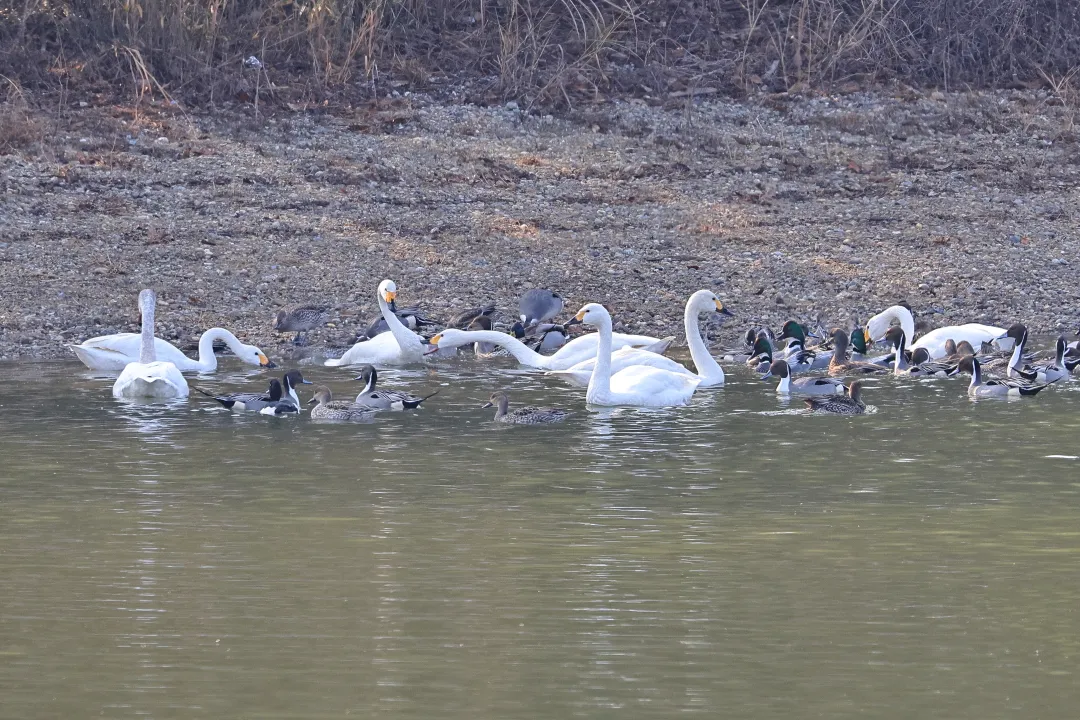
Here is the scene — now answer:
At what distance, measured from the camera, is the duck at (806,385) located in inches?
492

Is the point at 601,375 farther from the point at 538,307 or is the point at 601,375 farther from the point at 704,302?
the point at 538,307

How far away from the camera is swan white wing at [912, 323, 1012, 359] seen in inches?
558

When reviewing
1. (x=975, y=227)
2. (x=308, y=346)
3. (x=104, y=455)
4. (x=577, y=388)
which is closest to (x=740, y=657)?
(x=104, y=455)

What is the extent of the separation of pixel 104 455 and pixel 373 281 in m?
6.47

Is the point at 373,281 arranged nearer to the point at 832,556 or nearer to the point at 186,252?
the point at 186,252

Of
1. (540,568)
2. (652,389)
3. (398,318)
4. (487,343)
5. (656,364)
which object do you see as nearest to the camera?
(540,568)

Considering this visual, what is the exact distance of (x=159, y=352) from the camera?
13570 millimetres

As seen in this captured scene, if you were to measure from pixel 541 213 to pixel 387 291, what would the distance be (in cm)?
302

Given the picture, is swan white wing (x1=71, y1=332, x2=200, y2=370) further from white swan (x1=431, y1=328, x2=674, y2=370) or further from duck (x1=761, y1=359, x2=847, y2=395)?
duck (x1=761, y1=359, x2=847, y2=395)

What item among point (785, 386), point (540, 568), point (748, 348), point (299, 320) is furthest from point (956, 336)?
point (540, 568)

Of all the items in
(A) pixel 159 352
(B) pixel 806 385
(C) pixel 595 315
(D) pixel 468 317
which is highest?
(C) pixel 595 315

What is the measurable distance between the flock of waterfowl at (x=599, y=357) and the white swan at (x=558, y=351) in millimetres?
11

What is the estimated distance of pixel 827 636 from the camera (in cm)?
599

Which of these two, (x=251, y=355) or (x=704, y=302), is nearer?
(x=251, y=355)
